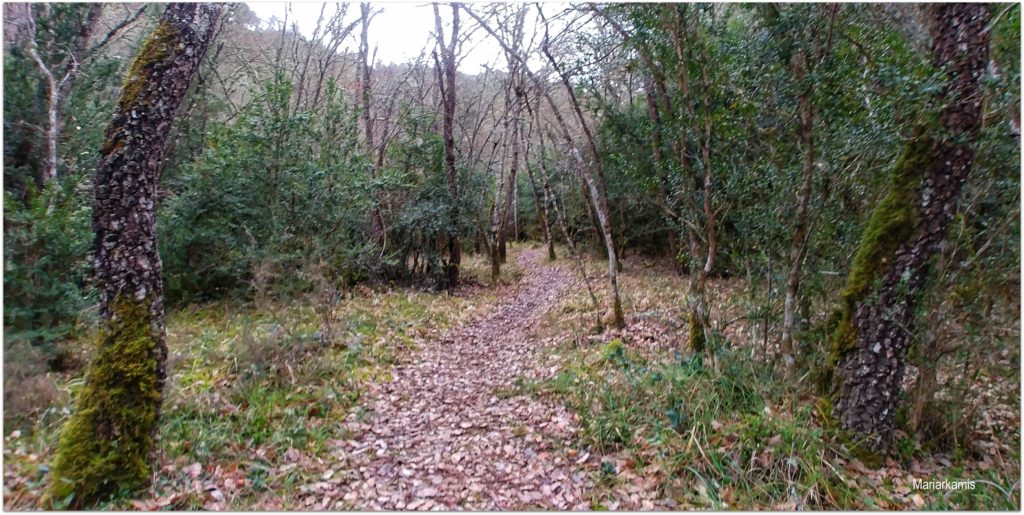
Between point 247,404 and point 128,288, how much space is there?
2249 millimetres

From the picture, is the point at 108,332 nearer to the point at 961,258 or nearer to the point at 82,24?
the point at 961,258

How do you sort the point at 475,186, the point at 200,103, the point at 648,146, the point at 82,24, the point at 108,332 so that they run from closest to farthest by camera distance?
the point at 108,332, the point at 82,24, the point at 200,103, the point at 648,146, the point at 475,186

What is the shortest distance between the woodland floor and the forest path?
0.02 m

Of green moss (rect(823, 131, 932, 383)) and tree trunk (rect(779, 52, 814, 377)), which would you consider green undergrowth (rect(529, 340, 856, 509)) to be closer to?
tree trunk (rect(779, 52, 814, 377))

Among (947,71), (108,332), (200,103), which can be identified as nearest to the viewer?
(108,332)

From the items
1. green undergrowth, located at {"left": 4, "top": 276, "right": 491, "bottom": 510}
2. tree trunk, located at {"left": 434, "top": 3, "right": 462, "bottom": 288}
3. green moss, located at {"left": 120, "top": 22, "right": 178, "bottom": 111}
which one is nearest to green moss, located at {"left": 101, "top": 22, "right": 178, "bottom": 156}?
green moss, located at {"left": 120, "top": 22, "right": 178, "bottom": 111}

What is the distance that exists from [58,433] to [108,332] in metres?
1.55

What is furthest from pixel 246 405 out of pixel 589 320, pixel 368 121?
pixel 368 121

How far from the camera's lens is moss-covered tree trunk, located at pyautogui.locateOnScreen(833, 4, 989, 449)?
4051mm

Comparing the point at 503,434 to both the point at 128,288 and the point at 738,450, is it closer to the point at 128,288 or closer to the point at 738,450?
the point at 738,450

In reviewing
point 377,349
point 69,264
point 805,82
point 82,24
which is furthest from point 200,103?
point 805,82

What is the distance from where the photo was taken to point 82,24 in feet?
28.2

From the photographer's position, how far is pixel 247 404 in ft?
18.3

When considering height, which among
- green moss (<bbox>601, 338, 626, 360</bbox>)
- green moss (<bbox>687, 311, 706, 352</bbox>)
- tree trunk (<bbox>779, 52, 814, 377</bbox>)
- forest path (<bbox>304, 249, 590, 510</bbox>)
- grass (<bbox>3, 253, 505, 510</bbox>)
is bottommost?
forest path (<bbox>304, 249, 590, 510</bbox>)
